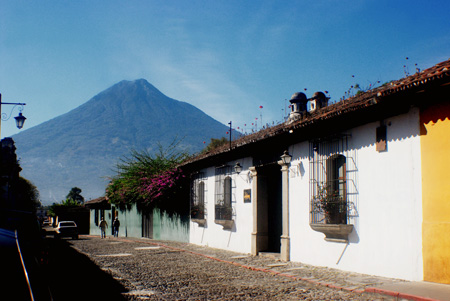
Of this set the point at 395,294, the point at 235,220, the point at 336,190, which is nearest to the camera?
the point at 395,294

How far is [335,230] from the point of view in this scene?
33.3ft

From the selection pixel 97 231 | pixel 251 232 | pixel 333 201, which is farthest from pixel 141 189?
pixel 97 231

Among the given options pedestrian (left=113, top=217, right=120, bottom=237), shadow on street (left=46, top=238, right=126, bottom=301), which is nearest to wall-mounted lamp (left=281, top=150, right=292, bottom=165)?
shadow on street (left=46, top=238, right=126, bottom=301)

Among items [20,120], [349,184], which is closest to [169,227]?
[20,120]

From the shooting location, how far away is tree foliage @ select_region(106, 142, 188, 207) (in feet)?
72.7

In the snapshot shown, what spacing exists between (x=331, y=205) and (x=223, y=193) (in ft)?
24.0

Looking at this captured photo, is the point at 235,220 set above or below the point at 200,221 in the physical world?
above

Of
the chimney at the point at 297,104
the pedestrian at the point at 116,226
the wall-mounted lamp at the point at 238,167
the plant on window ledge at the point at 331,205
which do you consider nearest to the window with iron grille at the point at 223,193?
the wall-mounted lamp at the point at 238,167

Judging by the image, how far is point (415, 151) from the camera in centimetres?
841

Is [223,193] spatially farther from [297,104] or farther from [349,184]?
[349,184]

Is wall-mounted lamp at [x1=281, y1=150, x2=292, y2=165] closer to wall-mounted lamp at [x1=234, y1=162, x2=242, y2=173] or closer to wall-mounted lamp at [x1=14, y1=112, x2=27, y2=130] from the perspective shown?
wall-mounted lamp at [x1=234, y1=162, x2=242, y2=173]

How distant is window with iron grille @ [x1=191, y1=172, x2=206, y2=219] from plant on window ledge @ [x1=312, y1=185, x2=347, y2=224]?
354 inches

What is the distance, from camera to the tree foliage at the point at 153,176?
2217cm

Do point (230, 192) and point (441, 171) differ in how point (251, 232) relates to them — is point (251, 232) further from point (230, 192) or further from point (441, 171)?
point (441, 171)
